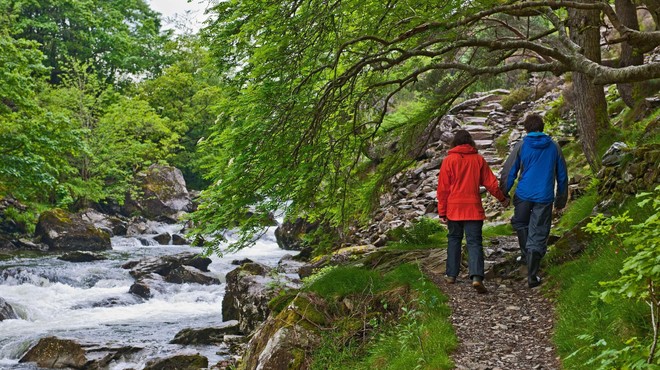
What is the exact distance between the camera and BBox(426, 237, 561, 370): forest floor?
18.2 feet

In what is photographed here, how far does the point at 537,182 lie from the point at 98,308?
13.2m

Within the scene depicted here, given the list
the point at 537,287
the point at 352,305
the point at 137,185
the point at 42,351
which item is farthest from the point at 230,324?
the point at 137,185

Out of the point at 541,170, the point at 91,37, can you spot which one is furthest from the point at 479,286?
the point at 91,37

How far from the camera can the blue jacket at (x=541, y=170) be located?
7195mm

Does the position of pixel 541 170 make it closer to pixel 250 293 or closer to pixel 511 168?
pixel 511 168

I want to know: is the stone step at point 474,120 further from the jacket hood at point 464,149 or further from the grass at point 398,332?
the jacket hood at point 464,149

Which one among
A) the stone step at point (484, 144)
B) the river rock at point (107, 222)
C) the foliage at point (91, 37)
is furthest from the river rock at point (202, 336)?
the foliage at point (91, 37)

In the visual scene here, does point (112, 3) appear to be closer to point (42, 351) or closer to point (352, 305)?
point (42, 351)

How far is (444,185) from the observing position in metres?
7.65

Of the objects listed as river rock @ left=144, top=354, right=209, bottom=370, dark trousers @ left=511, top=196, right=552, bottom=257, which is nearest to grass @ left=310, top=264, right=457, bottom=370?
dark trousers @ left=511, top=196, right=552, bottom=257

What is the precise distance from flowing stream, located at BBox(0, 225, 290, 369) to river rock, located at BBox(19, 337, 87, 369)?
0.21 metres

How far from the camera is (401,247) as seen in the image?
33.9ft

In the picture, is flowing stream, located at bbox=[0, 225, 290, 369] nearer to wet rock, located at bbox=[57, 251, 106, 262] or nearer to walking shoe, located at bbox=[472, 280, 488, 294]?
wet rock, located at bbox=[57, 251, 106, 262]

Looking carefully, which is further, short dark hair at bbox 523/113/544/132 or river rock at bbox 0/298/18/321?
river rock at bbox 0/298/18/321
